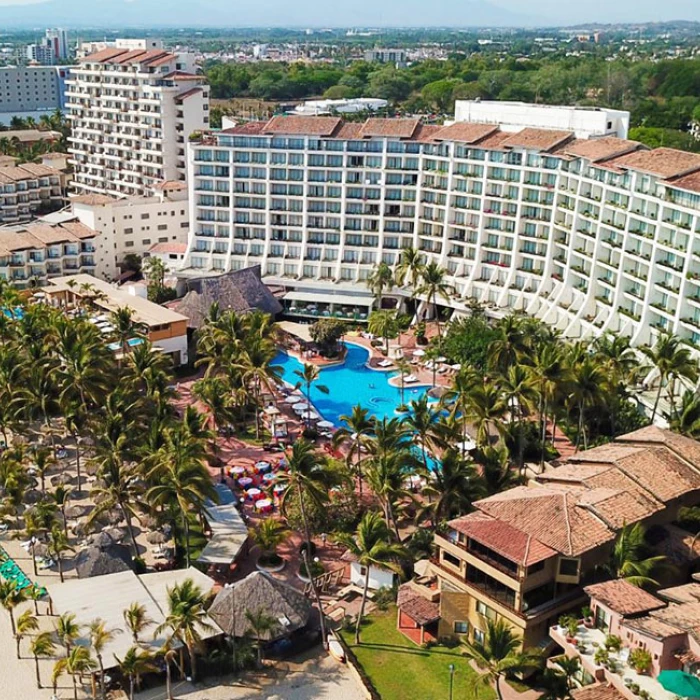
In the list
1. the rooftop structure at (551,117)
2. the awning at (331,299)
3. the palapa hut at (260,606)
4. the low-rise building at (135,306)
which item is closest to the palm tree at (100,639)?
the palapa hut at (260,606)

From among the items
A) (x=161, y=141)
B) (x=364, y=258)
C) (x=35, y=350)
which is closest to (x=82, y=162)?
(x=161, y=141)

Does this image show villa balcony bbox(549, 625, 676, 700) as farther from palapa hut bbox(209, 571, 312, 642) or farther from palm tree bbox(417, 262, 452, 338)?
palm tree bbox(417, 262, 452, 338)

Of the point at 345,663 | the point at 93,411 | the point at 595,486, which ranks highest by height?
the point at 595,486

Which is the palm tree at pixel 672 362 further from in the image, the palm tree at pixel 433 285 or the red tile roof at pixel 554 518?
the palm tree at pixel 433 285

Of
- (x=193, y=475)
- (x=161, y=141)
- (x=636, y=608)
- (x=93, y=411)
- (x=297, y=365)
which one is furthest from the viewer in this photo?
(x=161, y=141)

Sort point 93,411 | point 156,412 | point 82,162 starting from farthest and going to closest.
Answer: point 82,162, point 93,411, point 156,412

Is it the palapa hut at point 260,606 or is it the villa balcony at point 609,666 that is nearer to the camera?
the villa balcony at point 609,666

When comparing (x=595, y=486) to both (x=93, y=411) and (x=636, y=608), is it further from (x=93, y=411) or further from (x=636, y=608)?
(x=93, y=411)
